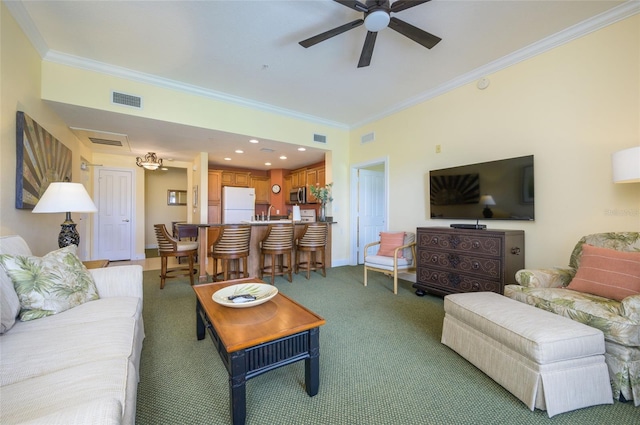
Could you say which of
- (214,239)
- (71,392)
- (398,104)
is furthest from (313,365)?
(398,104)

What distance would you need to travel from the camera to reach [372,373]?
1.77m

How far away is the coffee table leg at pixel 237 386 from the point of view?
4.16ft

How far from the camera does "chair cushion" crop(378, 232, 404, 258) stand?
3824 millimetres

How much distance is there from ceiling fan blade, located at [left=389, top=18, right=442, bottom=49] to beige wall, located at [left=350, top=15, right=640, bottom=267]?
141 centimetres

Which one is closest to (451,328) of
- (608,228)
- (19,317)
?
(608,228)

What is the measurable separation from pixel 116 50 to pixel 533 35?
443 cm

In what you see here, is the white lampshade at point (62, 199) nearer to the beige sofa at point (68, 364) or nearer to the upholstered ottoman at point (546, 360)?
the beige sofa at point (68, 364)

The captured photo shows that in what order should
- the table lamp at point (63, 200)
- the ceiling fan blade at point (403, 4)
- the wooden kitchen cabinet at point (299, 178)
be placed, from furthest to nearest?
the wooden kitchen cabinet at point (299, 178)
the table lamp at point (63, 200)
the ceiling fan blade at point (403, 4)

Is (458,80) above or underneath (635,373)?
above

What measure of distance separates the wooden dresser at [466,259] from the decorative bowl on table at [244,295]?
2.20 meters

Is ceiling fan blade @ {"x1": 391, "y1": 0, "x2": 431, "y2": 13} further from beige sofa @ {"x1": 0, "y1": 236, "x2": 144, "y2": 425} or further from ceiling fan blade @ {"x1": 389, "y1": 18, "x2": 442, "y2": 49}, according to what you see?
beige sofa @ {"x1": 0, "y1": 236, "x2": 144, "y2": 425}

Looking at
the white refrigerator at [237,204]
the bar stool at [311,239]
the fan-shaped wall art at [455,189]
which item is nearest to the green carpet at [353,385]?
the fan-shaped wall art at [455,189]

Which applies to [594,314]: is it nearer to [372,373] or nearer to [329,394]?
[372,373]

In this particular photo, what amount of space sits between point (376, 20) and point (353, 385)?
2.74m
